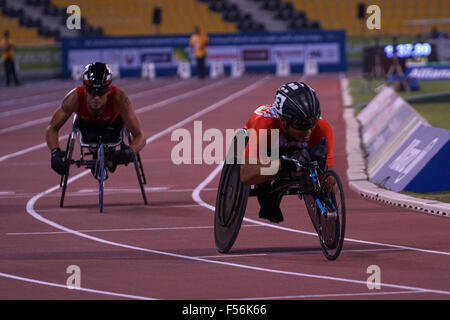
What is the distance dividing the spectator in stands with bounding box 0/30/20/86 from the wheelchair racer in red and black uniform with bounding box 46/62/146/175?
96.5 ft

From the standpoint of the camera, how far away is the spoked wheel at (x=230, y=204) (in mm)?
8844

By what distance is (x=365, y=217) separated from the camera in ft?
36.6

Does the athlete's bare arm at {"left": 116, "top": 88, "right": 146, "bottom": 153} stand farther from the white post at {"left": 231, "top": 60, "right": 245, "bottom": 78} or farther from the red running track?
the white post at {"left": 231, "top": 60, "right": 245, "bottom": 78}

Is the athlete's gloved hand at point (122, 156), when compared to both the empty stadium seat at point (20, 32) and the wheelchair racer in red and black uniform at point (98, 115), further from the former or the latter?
A: the empty stadium seat at point (20, 32)

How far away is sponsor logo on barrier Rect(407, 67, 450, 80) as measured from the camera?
31934 mm

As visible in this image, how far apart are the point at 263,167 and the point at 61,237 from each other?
103 inches

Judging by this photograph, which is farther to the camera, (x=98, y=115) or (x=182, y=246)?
(x=98, y=115)

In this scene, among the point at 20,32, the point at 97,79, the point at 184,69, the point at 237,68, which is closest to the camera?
the point at 97,79

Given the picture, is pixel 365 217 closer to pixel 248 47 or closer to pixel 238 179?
pixel 238 179

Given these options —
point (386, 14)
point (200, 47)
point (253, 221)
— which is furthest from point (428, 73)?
point (253, 221)

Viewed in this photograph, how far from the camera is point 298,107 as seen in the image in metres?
8.48

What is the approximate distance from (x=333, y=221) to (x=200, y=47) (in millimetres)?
37811

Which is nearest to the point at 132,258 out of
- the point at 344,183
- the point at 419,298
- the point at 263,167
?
the point at 263,167

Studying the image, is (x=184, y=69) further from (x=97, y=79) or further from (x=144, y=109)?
(x=97, y=79)
